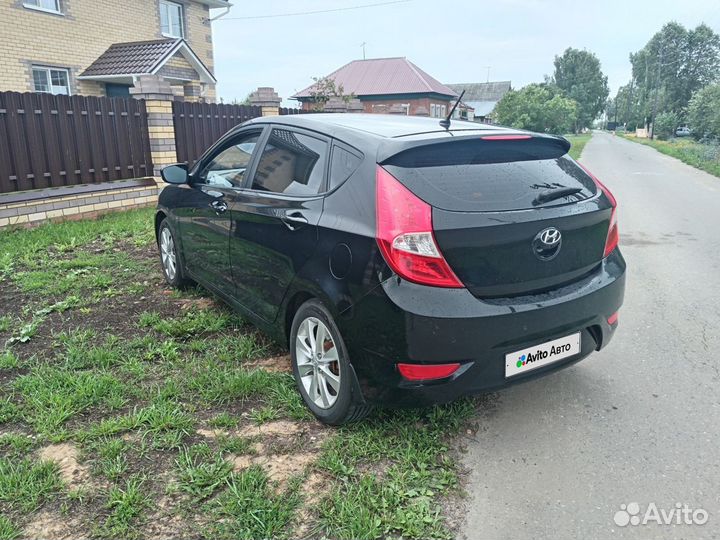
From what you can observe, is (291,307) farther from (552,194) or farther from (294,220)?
(552,194)

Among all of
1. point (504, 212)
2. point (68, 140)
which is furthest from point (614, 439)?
point (68, 140)

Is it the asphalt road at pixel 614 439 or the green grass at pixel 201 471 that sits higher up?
the green grass at pixel 201 471

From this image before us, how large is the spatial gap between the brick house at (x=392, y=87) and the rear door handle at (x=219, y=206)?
37.3 metres

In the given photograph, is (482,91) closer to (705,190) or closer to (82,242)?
(705,190)

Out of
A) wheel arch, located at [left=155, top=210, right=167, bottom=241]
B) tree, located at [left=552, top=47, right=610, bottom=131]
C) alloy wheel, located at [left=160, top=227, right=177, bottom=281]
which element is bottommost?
alloy wheel, located at [left=160, top=227, right=177, bottom=281]

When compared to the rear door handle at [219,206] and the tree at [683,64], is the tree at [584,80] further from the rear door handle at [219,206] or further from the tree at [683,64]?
the rear door handle at [219,206]

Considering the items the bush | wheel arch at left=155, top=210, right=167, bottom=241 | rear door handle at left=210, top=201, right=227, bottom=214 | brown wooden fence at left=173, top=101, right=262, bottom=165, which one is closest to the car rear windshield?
rear door handle at left=210, top=201, right=227, bottom=214

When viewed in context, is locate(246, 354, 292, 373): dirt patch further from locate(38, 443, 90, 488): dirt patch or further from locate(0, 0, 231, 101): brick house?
locate(0, 0, 231, 101): brick house

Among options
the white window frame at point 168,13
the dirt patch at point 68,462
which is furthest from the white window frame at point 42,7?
the dirt patch at point 68,462

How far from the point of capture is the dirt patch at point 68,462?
2666 millimetres

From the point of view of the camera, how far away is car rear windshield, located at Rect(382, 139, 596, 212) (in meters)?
2.71

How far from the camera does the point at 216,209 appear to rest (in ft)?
13.5

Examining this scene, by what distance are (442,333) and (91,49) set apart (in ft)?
61.4

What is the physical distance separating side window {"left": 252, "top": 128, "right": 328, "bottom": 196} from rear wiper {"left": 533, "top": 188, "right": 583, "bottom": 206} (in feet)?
3.74
